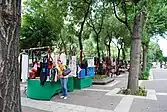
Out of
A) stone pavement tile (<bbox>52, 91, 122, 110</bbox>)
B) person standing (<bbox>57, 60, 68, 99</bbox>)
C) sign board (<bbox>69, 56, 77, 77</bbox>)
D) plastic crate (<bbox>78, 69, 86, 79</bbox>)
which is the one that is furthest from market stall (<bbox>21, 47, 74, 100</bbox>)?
plastic crate (<bbox>78, 69, 86, 79</bbox>)

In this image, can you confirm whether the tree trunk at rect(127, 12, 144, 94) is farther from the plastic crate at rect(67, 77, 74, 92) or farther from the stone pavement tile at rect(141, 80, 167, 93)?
the plastic crate at rect(67, 77, 74, 92)

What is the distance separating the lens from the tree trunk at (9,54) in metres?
2.61

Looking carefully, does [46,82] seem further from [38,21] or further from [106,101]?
[38,21]

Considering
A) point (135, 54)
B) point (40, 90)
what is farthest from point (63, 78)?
point (135, 54)

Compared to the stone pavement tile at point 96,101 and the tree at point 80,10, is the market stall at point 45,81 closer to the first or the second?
the stone pavement tile at point 96,101

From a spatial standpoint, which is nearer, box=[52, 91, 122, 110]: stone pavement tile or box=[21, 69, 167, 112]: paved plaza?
box=[21, 69, 167, 112]: paved plaza

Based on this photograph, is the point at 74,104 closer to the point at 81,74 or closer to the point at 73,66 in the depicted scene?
the point at 73,66

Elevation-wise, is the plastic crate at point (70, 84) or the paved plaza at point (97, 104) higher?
the plastic crate at point (70, 84)

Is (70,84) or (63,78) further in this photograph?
(70,84)

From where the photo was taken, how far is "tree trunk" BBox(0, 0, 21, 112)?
8.57ft

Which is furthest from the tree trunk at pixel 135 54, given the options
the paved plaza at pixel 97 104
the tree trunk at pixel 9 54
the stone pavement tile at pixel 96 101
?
the tree trunk at pixel 9 54

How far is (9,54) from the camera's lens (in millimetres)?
2680

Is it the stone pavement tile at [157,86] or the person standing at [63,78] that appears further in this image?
the stone pavement tile at [157,86]

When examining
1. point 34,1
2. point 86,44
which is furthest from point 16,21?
point 86,44
